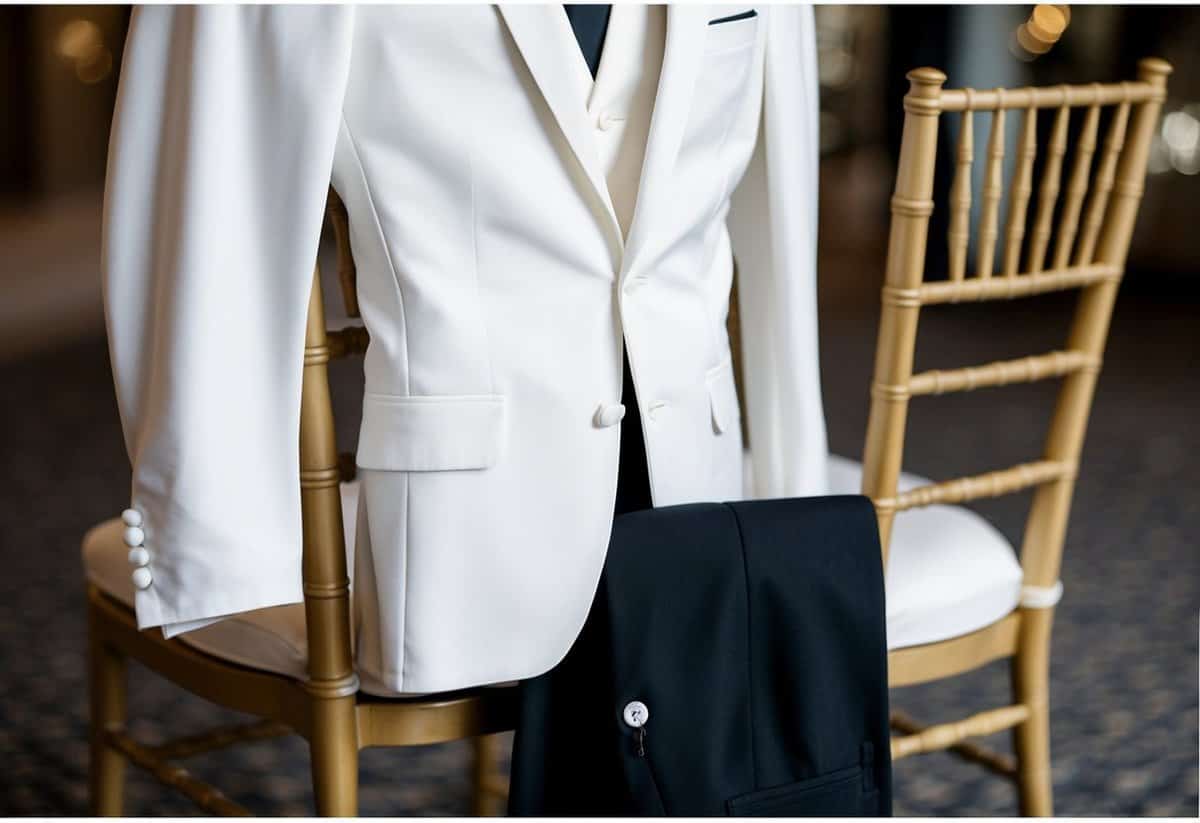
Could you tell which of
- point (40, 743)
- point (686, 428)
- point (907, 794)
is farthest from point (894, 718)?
point (40, 743)

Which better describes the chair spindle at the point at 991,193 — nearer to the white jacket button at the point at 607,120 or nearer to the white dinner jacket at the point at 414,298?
the white dinner jacket at the point at 414,298

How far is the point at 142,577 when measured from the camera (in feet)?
3.61

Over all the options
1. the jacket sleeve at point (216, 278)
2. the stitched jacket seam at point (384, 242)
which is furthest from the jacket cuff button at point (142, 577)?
the stitched jacket seam at point (384, 242)

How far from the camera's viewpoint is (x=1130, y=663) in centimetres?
255

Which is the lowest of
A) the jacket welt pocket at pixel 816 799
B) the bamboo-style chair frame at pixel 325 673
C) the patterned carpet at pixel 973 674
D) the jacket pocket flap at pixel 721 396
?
the patterned carpet at pixel 973 674

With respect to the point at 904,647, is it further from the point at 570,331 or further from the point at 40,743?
the point at 40,743

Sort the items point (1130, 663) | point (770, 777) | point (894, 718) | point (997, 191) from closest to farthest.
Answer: point (770, 777) → point (997, 191) → point (894, 718) → point (1130, 663)

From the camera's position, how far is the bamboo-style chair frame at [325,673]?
1.16m

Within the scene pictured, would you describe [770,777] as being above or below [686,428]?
below

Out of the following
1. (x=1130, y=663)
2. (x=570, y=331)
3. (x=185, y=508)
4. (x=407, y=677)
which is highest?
(x=570, y=331)

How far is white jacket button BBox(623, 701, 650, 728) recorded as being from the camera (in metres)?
1.15

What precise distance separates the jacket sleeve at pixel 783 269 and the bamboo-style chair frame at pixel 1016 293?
0.25 ft

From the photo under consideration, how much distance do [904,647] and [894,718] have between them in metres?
0.37

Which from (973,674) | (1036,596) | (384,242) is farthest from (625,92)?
(973,674)
